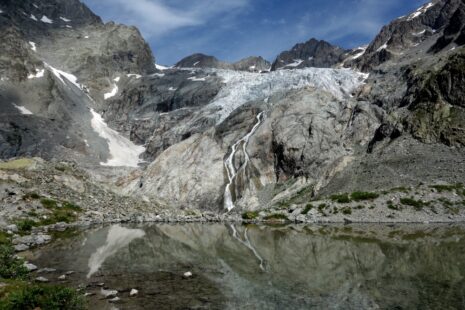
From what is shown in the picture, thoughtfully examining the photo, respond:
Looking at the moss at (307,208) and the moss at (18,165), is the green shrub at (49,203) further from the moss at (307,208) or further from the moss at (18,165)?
the moss at (307,208)

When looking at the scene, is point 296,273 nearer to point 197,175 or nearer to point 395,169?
point 395,169

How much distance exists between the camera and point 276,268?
103 feet

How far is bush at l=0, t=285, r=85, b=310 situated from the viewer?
17938mm

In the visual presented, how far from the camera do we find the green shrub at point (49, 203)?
67.9m

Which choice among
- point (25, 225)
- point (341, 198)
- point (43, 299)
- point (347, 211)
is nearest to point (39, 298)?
point (43, 299)

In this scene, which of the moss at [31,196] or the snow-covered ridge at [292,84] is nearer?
the moss at [31,196]

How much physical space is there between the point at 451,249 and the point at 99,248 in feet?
105

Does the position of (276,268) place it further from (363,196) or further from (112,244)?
(363,196)

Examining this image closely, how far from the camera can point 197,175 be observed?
387 feet

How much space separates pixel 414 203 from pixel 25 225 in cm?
5387

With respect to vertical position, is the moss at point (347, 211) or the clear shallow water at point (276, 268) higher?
the clear shallow water at point (276, 268)

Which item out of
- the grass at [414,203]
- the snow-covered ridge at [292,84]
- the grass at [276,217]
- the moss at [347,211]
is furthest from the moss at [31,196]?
the snow-covered ridge at [292,84]

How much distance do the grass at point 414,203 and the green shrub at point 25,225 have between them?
52.1 m

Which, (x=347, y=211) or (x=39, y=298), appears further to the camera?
(x=347, y=211)
